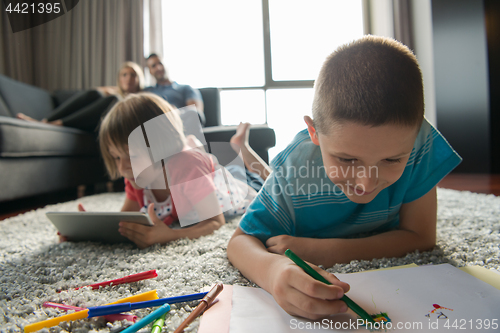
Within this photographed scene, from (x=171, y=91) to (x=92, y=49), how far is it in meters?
1.19

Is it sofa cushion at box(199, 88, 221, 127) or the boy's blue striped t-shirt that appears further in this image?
sofa cushion at box(199, 88, 221, 127)

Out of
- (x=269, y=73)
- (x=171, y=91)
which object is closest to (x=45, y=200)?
(x=171, y=91)

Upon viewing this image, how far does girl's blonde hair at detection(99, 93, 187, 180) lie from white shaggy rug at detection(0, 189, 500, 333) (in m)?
0.28

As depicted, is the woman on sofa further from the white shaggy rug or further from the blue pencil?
the blue pencil

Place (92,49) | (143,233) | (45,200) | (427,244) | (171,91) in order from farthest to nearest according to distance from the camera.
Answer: (92,49) < (171,91) < (45,200) < (143,233) < (427,244)

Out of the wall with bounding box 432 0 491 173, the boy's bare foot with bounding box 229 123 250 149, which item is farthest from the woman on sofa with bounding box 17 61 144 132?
the wall with bounding box 432 0 491 173

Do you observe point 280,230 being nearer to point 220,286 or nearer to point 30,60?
point 220,286

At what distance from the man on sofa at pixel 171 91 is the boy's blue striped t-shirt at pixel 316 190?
1.49 meters

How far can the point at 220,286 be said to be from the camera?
0.37 metres

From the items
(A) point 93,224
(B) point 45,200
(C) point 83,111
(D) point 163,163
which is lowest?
(B) point 45,200

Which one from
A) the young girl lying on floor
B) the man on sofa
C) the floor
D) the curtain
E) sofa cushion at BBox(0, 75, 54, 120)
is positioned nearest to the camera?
the young girl lying on floor

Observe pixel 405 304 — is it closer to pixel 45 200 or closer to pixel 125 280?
pixel 125 280

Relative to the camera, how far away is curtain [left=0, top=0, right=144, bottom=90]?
8.95 ft

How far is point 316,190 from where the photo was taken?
540 millimetres
